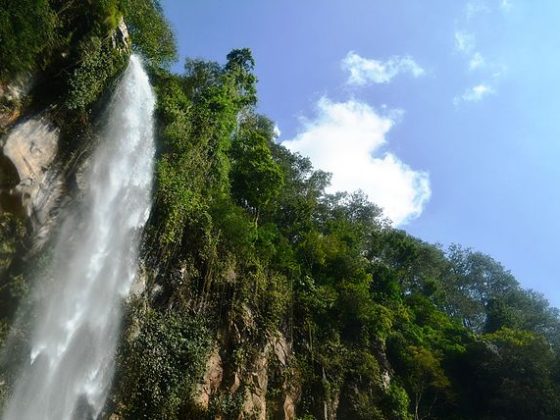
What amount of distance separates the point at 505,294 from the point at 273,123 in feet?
101

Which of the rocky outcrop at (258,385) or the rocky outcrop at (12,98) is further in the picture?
the rocky outcrop at (258,385)

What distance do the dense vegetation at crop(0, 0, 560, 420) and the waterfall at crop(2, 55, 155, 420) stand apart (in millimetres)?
602

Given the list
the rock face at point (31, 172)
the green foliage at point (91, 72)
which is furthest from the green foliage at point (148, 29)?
the rock face at point (31, 172)

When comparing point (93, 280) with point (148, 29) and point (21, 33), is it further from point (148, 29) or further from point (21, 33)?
point (148, 29)

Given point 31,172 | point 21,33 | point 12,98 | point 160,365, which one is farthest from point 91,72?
point 160,365

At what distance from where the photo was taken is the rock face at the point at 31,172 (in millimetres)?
11766

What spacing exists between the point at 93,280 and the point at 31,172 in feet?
11.4

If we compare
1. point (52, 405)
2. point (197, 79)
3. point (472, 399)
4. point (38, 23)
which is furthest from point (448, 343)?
point (38, 23)

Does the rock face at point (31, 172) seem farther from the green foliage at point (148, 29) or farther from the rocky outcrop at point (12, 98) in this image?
the green foliage at point (148, 29)

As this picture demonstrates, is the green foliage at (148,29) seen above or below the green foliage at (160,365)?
above

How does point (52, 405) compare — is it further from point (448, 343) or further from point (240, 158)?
point (448, 343)

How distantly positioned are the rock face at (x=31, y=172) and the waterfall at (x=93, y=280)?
0.79 meters

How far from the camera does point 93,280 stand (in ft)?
44.2

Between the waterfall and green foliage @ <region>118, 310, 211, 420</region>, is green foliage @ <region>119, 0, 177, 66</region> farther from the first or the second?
green foliage @ <region>118, 310, 211, 420</region>
